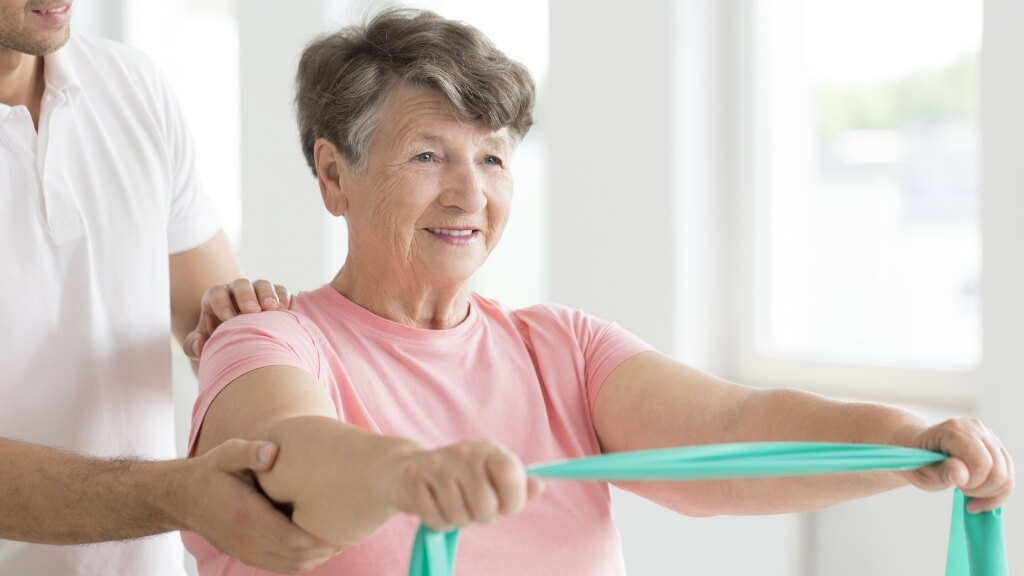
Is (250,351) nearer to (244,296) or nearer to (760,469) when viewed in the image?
(244,296)

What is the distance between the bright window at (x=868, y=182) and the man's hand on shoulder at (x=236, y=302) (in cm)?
197

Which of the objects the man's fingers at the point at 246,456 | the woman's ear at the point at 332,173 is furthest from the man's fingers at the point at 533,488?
the woman's ear at the point at 332,173

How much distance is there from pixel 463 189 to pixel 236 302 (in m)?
0.40

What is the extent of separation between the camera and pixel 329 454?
3.73 ft

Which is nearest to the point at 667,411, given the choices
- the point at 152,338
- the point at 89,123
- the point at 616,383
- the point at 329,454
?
the point at 616,383

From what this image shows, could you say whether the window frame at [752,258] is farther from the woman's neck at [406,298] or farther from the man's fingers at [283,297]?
the man's fingers at [283,297]

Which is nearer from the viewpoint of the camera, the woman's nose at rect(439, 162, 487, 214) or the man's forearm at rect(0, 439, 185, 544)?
the man's forearm at rect(0, 439, 185, 544)

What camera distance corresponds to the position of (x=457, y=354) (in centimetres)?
171

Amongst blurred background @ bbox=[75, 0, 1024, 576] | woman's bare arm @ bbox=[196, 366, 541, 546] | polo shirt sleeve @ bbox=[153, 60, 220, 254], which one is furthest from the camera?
blurred background @ bbox=[75, 0, 1024, 576]

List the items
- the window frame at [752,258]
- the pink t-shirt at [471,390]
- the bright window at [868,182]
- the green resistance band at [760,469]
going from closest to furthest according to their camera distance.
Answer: the green resistance band at [760,469]
the pink t-shirt at [471,390]
the bright window at [868,182]
the window frame at [752,258]

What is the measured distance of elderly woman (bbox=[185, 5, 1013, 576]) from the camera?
1501 mm

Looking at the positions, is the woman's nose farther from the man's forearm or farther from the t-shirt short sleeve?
the man's forearm

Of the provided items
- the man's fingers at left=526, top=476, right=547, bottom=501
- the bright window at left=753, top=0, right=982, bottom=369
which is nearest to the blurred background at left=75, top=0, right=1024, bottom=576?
the bright window at left=753, top=0, right=982, bottom=369

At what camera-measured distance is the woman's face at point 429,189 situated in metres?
1.65
